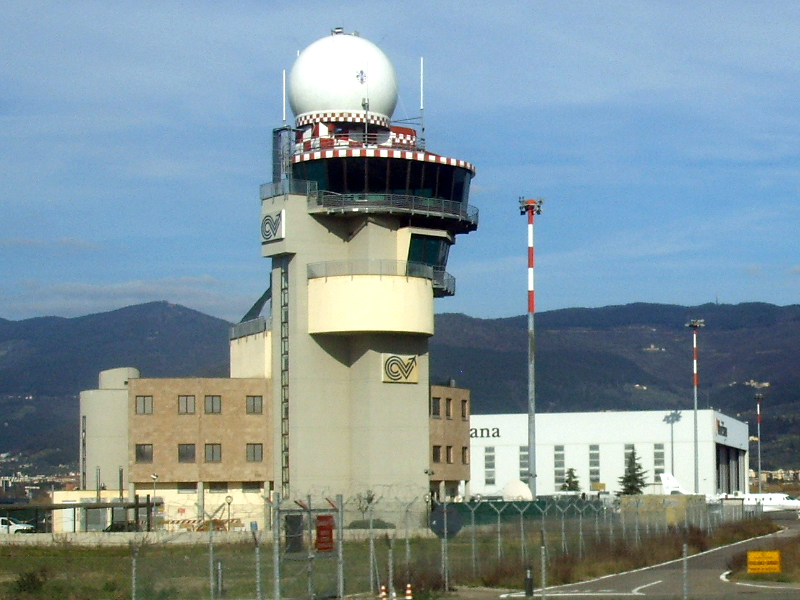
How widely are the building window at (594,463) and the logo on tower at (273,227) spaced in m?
72.9

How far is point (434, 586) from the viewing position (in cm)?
4081

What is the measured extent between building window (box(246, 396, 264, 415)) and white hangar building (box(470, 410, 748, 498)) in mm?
63048

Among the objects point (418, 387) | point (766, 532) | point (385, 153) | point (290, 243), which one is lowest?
point (766, 532)

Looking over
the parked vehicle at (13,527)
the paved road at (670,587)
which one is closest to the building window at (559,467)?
the parked vehicle at (13,527)

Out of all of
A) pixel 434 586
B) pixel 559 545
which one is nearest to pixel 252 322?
pixel 559 545

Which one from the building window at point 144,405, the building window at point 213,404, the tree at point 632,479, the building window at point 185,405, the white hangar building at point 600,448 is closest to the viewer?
the building window at point 144,405

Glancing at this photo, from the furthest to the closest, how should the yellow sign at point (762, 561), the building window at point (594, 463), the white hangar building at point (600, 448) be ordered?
1. the building window at point (594, 463)
2. the white hangar building at point (600, 448)
3. the yellow sign at point (762, 561)

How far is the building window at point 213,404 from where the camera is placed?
77.4 m

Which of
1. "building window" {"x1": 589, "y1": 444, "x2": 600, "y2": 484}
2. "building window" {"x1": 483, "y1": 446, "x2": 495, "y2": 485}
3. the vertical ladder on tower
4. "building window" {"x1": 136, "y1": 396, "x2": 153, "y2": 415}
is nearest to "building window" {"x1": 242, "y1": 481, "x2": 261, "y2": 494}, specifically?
the vertical ladder on tower

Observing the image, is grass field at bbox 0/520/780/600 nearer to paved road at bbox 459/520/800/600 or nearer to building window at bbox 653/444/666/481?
paved road at bbox 459/520/800/600

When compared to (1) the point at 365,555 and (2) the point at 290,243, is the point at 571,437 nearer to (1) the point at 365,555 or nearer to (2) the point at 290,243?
(2) the point at 290,243

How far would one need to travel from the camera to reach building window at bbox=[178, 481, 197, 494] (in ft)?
254

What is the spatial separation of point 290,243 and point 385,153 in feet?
24.1

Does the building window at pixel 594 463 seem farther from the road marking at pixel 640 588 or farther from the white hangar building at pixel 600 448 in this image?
the road marking at pixel 640 588
